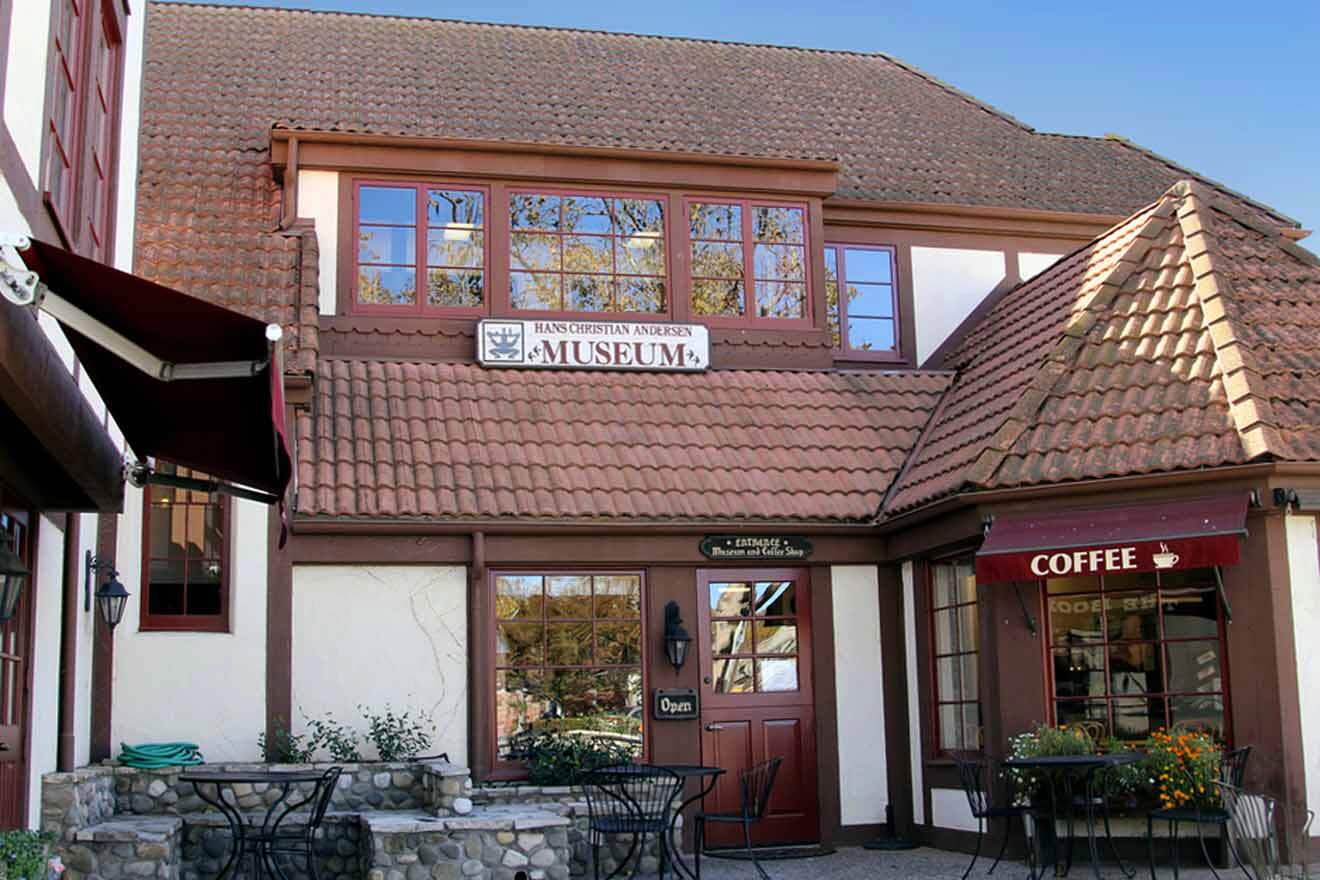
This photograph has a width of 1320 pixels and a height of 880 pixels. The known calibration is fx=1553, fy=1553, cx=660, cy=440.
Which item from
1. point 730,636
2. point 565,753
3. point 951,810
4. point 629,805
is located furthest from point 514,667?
point 951,810

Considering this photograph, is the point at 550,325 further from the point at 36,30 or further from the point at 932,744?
the point at 36,30

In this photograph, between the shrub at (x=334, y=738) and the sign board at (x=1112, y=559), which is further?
the shrub at (x=334, y=738)

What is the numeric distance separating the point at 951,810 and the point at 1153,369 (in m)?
3.80

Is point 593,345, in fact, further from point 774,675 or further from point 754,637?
point 774,675

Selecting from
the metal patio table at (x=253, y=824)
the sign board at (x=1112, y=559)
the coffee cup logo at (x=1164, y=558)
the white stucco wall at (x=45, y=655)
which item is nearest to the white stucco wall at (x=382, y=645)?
the metal patio table at (x=253, y=824)

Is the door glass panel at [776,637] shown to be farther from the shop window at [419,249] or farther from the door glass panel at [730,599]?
the shop window at [419,249]

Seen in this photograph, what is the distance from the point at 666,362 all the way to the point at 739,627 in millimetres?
2702

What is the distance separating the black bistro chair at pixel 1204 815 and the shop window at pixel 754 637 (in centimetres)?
351

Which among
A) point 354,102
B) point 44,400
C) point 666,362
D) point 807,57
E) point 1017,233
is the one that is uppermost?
point 807,57

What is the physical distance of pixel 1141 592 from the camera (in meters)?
11.3

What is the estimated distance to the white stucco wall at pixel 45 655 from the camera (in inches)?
368

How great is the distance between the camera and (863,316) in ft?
51.1

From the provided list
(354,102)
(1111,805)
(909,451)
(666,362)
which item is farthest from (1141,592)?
(354,102)

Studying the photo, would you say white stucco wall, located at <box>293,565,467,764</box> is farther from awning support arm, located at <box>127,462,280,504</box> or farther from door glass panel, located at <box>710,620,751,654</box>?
awning support arm, located at <box>127,462,280,504</box>
